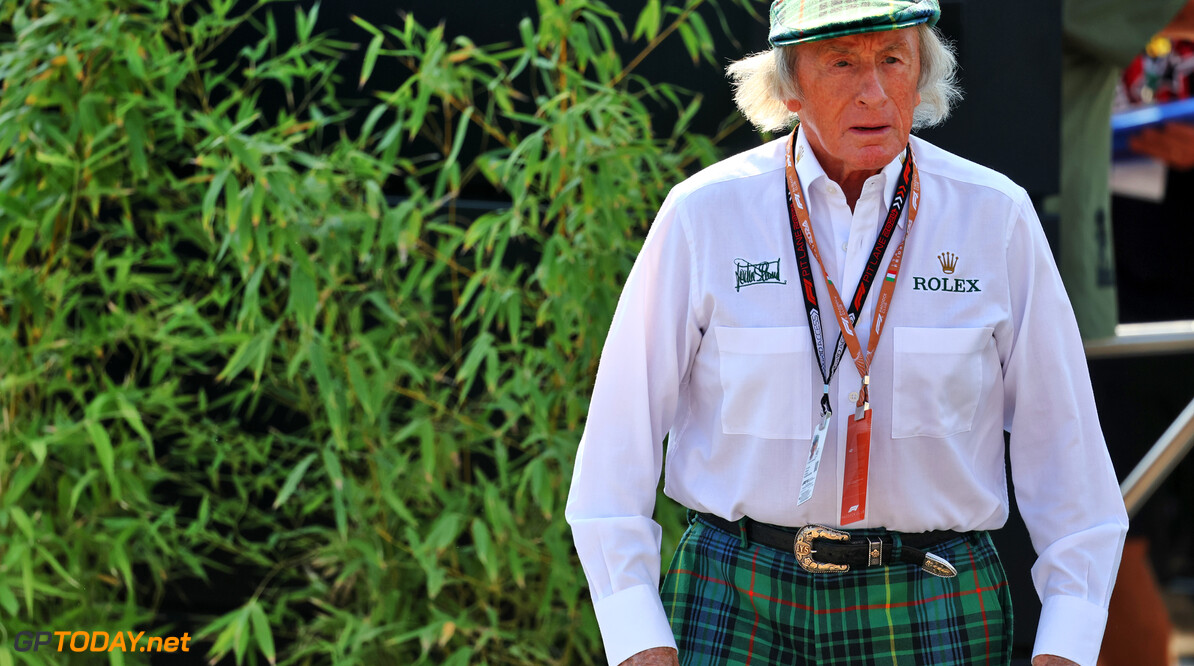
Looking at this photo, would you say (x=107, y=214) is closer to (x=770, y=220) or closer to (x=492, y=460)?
(x=492, y=460)

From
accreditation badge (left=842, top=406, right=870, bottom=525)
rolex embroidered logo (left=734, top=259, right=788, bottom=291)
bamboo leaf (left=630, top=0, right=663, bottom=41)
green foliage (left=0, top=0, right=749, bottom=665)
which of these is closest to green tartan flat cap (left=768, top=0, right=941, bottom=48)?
rolex embroidered logo (left=734, top=259, right=788, bottom=291)

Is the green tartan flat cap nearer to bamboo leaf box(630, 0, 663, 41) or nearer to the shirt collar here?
the shirt collar

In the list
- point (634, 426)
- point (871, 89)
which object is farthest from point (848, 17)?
point (634, 426)

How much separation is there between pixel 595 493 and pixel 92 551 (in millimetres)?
1689

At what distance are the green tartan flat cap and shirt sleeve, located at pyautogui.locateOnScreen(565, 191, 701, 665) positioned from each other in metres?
0.28

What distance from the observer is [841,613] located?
147 centimetres

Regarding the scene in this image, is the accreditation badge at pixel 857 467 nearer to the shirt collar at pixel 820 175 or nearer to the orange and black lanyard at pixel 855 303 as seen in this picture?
the orange and black lanyard at pixel 855 303

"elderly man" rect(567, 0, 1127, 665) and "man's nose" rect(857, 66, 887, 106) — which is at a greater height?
"man's nose" rect(857, 66, 887, 106)

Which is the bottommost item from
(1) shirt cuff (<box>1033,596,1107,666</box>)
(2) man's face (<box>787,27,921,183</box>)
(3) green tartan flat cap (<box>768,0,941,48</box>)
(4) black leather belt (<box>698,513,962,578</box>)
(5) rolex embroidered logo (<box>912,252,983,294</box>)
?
(1) shirt cuff (<box>1033,596,1107,666</box>)

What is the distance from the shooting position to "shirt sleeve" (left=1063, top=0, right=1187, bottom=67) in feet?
8.71

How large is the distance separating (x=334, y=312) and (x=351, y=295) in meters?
0.22

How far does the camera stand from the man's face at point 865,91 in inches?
57.2

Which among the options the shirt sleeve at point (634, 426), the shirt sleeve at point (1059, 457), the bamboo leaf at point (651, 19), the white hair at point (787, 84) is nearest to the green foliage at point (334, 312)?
the bamboo leaf at point (651, 19)

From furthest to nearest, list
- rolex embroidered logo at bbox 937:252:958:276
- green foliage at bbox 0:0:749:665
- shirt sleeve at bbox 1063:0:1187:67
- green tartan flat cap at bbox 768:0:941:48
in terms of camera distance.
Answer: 1. shirt sleeve at bbox 1063:0:1187:67
2. green foliage at bbox 0:0:749:665
3. rolex embroidered logo at bbox 937:252:958:276
4. green tartan flat cap at bbox 768:0:941:48
